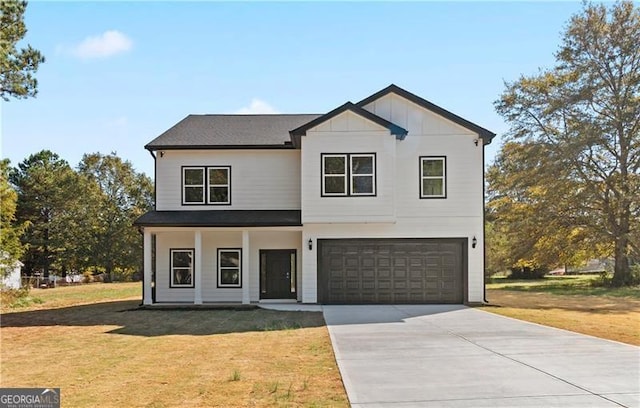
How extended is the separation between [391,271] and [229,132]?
8.39m

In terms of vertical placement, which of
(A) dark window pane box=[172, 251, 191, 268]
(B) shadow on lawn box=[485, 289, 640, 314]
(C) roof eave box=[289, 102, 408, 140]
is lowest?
(B) shadow on lawn box=[485, 289, 640, 314]

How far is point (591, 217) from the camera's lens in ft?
100.0

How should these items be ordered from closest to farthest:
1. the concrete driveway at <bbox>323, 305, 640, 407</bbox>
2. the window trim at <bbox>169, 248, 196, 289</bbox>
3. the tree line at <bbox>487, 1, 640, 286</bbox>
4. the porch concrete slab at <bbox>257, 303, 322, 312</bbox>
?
the concrete driveway at <bbox>323, 305, 640, 407</bbox> < the porch concrete slab at <bbox>257, 303, 322, 312</bbox> < the window trim at <bbox>169, 248, 196, 289</bbox> < the tree line at <bbox>487, 1, 640, 286</bbox>

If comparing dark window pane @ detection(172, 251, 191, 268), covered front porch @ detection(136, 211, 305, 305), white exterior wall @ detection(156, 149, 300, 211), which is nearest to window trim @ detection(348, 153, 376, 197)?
white exterior wall @ detection(156, 149, 300, 211)

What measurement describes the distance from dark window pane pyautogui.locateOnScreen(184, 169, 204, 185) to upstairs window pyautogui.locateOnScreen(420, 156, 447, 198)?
8.19 metres

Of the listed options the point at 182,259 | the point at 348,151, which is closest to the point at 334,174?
the point at 348,151

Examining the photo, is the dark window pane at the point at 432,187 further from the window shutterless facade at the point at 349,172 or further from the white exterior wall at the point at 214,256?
the white exterior wall at the point at 214,256

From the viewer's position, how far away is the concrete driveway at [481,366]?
714 cm

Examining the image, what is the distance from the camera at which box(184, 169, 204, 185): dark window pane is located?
21844 mm

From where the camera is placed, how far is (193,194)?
21.9 meters

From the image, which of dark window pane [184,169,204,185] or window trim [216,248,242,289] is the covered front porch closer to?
window trim [216,248,242,289]

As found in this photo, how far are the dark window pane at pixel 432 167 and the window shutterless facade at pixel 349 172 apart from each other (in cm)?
199

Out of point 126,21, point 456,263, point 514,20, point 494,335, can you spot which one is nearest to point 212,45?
point 126,21

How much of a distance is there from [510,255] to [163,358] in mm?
25346
